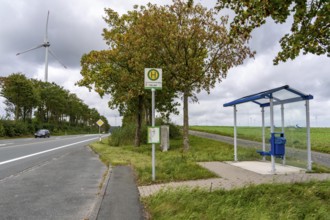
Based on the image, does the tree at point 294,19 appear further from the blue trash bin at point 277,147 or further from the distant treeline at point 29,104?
the distant treeline at point 29,104

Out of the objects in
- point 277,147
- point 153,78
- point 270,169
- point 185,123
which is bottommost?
point 270,169

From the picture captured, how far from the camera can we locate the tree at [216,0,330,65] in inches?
288

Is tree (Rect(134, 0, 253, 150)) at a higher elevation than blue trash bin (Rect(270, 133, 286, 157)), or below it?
higher

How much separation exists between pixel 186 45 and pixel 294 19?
35.0 ft

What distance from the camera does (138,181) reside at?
9.85 meters

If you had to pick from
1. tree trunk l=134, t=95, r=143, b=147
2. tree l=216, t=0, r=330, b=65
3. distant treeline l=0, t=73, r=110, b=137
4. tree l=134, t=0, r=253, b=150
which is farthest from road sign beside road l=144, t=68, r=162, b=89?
distant treeline l=0, t=73, r=110, b=137

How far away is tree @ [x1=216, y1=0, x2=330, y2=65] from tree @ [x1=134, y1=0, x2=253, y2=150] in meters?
9.28

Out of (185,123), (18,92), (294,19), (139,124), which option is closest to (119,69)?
(139,124)

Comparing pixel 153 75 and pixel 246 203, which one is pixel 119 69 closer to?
pixel 153 75

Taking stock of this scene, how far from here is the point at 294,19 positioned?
834 cm

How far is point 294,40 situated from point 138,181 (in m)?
5.40

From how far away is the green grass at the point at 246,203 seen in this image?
564 centimetres

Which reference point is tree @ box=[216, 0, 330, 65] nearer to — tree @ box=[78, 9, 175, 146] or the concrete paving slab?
the concrete paving slab

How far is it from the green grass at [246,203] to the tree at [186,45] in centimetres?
1168
